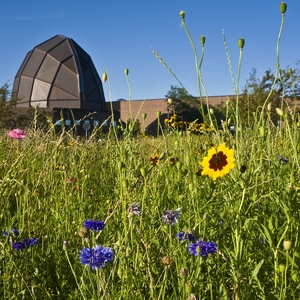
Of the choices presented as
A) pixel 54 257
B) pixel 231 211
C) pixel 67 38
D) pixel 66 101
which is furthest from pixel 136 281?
pixel 67 38

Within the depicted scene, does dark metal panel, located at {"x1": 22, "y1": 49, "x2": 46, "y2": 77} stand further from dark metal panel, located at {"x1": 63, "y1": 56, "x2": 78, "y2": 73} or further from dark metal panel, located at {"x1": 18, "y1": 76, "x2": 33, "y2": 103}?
dark metal panel, located at {"x1": 63, "y1": 56, "x2": 78, "y2": 73}

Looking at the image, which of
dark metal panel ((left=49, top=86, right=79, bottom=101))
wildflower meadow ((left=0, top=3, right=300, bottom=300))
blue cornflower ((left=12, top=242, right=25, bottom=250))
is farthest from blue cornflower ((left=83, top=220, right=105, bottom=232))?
dark metal panel ((left=49, top=86, right=79, bottom=101))

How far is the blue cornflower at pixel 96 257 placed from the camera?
0.98m

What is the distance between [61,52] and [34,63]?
2.85 meters

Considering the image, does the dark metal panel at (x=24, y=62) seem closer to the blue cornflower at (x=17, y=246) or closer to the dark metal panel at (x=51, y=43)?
the dark metal panel at (x=51, y=43)

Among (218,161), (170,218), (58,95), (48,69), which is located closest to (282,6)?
(218,161)

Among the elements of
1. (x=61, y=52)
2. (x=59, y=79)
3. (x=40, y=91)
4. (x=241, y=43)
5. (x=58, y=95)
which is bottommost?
(x=241, y=43)

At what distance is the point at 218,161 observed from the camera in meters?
1.31

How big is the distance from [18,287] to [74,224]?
507 mm

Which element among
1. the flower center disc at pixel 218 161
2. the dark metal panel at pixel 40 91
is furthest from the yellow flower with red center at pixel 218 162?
the dark metal panel at pixel 40 91

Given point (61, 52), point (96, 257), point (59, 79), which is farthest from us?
point (61, 52)

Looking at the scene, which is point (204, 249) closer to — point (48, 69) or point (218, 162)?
point (218, 162)

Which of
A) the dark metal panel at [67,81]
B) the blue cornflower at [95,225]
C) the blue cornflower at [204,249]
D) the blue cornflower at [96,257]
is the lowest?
the blue cornflower at [204,249]

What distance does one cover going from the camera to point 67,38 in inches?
1754
